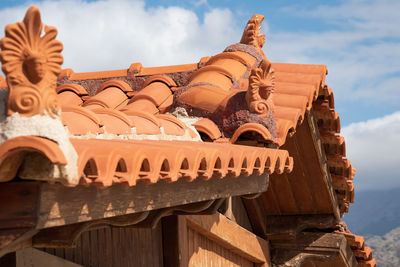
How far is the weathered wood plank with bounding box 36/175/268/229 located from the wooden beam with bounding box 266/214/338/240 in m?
3.36

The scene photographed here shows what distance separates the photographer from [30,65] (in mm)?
1763

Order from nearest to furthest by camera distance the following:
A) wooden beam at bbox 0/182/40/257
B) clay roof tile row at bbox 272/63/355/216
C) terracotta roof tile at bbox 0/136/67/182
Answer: terracotta roof tile at bbox 0/136/67/182
wooden beam at bbox 0/182/40/257
clay roof tile row at bbox 272/63/355/216

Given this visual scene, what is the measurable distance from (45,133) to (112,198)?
22.6 inches

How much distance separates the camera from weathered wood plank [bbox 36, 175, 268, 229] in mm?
1912

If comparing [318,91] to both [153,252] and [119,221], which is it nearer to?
[153,252]

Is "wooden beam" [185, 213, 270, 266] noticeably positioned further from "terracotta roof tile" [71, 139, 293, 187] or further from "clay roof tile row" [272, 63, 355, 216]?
"terracotta roof tile" [71, 139, 293, 187]

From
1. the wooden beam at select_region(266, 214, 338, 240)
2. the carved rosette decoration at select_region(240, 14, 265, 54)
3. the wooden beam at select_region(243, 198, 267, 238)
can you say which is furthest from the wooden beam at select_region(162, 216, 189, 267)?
the wooden beam at select_region(266, 214, 338, 240)

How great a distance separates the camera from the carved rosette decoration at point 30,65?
1.72 metres

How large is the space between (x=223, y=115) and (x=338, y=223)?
10.7 feet

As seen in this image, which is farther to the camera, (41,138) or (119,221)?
(119,221)

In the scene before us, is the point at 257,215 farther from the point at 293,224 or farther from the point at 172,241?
the point at 172,241

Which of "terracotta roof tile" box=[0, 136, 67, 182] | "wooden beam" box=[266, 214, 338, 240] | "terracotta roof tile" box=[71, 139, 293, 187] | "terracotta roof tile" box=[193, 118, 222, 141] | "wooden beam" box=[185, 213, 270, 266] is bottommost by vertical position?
"terracotta roof tile" box=[0, 136, 67, 182]

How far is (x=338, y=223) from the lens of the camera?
6.70 metres

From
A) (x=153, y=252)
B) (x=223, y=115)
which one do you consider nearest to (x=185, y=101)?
(x=223, y=115)
